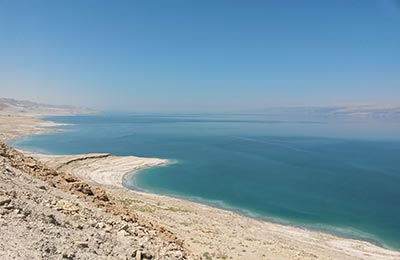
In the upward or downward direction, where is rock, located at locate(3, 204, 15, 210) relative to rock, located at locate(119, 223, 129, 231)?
upward

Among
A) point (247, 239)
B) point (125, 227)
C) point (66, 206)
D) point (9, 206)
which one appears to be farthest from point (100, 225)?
point (247, 239)

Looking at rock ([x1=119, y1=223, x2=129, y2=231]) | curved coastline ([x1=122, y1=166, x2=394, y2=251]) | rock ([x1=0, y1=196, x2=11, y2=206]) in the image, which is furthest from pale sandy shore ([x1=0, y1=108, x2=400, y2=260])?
rock ([x1=0, y1=196, x2=11, y2=206])

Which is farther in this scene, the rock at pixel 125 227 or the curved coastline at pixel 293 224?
the curved coastline at pixel 293 224

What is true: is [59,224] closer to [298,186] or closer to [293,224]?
[293,224]

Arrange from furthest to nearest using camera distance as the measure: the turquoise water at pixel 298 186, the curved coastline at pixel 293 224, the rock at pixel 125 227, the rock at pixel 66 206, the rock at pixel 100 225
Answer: the turquoise water at pixel 298 186, the curved coastline at pixel 293 224, the rock at pixel 125 227, the rock at pixel 66 206, the rock at pixel 100 225

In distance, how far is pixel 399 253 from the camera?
87.9ft

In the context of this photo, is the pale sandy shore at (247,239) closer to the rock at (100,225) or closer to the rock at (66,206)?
the rock at (100,225)

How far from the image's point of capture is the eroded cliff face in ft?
29.4

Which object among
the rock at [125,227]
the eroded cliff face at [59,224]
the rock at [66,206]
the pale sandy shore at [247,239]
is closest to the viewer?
the eroded cliff face at [59,224]

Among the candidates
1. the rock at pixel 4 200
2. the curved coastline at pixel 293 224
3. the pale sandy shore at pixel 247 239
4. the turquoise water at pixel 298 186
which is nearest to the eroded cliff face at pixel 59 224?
the rock at pixel 4 200

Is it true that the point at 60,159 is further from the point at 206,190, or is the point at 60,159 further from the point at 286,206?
the point at 286,206

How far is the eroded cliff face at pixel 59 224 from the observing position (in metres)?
8.97

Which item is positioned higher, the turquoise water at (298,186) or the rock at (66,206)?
the rock at (66,206)

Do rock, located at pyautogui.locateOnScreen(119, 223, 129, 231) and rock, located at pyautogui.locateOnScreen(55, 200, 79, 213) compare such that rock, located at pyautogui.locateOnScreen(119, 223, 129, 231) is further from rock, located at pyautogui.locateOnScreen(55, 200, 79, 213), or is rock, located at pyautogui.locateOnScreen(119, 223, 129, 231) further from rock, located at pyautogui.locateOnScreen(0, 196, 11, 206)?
rock, located at pyautogui.locateOnScreen(0, 196, 11, 206)
